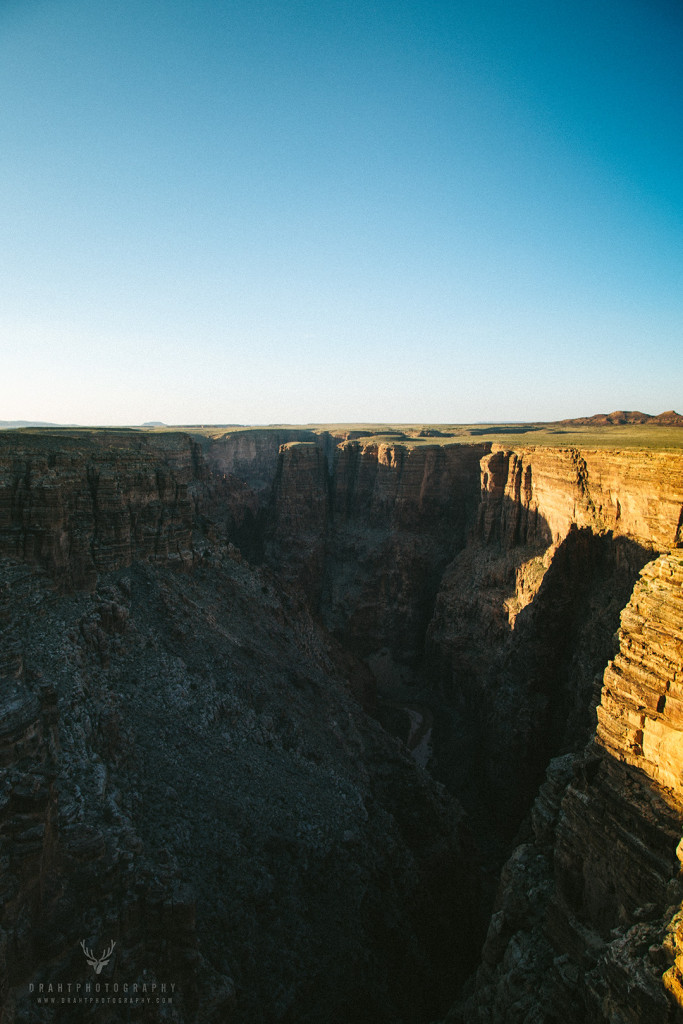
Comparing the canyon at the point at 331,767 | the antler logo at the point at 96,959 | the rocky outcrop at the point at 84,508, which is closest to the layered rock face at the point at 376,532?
the canyon at the point at 331,767

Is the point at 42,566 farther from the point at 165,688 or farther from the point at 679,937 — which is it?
the point at 679,937

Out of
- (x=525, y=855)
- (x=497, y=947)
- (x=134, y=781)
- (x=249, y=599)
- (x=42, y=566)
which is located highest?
(x=42, y=566)

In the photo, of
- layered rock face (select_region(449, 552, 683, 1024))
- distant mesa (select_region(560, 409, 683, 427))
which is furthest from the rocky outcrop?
distant mesa (select_region(560, 409, 683, 427))

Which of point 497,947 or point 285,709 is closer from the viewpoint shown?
point 497,947

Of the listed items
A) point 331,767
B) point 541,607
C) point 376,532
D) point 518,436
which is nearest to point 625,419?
point 518,436

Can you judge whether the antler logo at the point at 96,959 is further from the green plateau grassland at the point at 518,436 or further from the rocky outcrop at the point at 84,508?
the green plateau grassland at the point at 518,436

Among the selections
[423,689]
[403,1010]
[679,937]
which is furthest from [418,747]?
[679,937]
